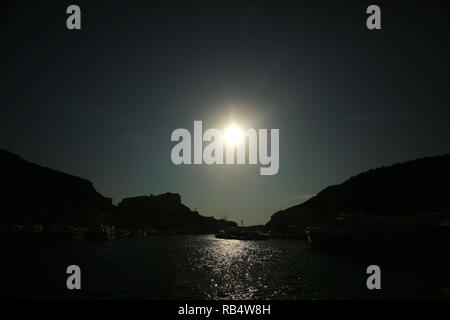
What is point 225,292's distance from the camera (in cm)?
3581

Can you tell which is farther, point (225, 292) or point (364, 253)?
point (364, 253)

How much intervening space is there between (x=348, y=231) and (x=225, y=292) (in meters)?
54.1

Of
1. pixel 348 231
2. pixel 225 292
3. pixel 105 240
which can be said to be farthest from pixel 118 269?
pixel 105 240

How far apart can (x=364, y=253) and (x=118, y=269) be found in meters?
50.4

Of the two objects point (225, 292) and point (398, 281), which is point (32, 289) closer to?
point (225, 292)
